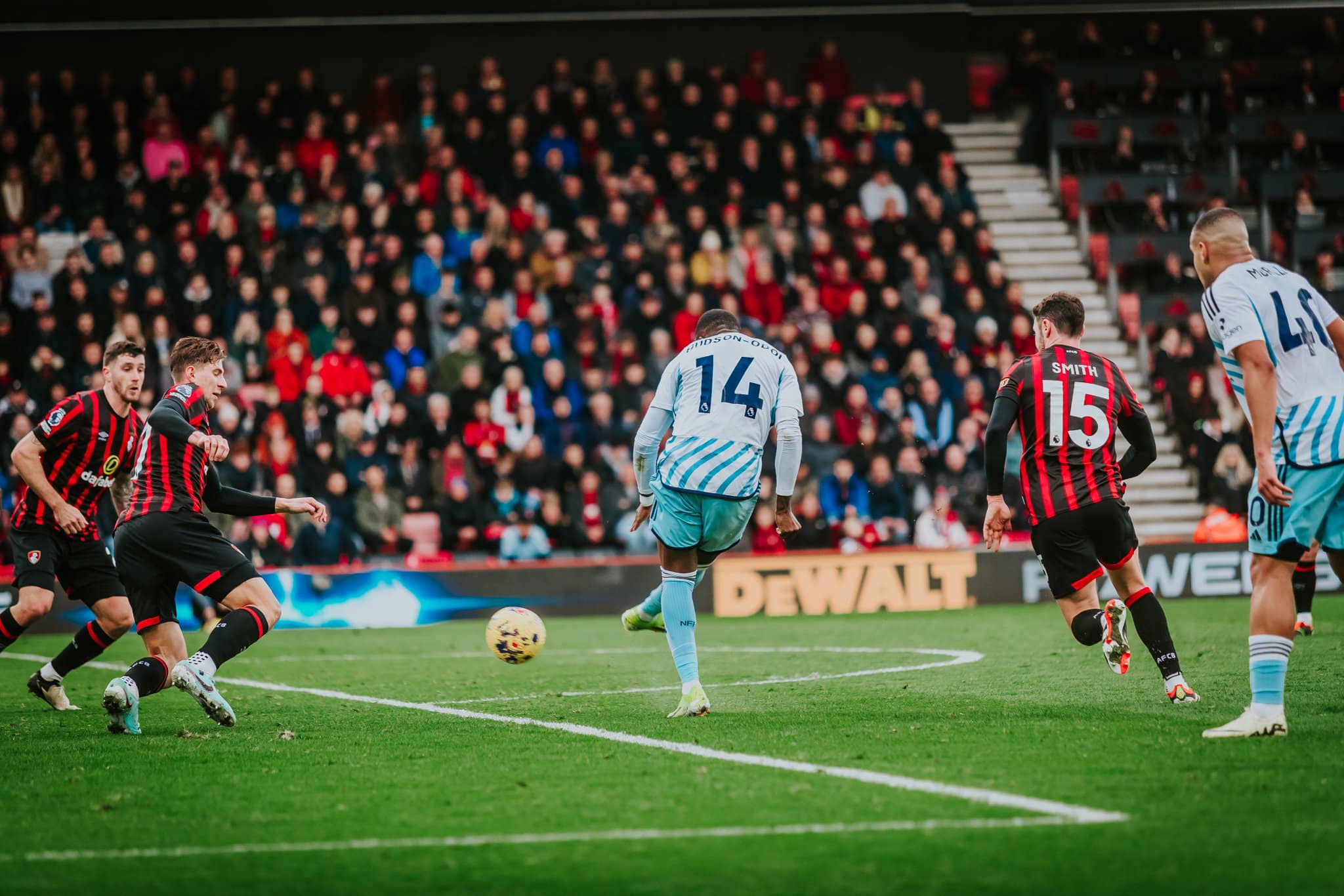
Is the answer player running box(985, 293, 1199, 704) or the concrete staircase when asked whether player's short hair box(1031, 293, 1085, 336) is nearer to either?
player running box(985, 293, 1199, 704)

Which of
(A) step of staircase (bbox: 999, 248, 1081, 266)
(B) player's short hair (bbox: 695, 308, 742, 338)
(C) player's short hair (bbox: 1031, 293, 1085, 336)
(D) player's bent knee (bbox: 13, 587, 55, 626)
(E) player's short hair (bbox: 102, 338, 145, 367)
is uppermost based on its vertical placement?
(A) step of staircase (bbox: 999, 248, 1081, 266)

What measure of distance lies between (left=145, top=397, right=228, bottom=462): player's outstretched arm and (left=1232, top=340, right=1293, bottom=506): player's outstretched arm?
192 inches

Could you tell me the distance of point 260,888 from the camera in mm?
4379

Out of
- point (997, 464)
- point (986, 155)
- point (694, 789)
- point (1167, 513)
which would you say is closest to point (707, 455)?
point (997, 464)

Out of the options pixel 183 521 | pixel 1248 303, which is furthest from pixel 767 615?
pixel 1248 303

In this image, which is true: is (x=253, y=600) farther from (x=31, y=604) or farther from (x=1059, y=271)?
(x=1059, y=271)

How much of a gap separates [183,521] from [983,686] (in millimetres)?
4801

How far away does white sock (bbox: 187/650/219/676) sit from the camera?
7625 millimetres

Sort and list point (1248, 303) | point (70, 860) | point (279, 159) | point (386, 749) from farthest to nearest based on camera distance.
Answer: point (279, 159)
point (386, 749)
point (1248, 303)
point (70, 860)

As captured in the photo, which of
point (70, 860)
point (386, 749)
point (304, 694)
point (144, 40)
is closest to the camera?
point (70, 860)

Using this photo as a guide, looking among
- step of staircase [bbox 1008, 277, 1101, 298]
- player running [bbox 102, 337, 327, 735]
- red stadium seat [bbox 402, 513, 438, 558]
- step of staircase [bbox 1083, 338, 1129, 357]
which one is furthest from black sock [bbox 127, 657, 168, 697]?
step of staircase [bbox 1008, 277, 1101, 298]

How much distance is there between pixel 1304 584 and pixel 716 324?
6.06 meters

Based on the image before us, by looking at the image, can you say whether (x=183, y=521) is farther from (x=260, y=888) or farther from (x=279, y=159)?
(x=279, y=159)

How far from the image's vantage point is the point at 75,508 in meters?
9.00
